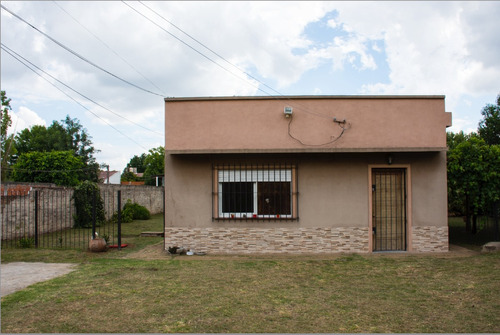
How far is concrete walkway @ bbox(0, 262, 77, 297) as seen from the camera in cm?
685

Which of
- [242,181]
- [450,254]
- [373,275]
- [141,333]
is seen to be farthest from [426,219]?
[141,333]

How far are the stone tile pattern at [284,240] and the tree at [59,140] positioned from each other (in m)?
46.4

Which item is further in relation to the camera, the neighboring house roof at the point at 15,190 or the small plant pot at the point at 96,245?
the neighboring house roof at the point at 15,190

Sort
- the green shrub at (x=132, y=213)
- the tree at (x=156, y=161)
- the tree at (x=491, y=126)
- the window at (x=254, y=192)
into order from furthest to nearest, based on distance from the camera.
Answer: the tree at (x=156, y=161) → the tree at (x=491, y=126) → the green shrub at (x=132, y=213) → the window at (x=254, y=192)

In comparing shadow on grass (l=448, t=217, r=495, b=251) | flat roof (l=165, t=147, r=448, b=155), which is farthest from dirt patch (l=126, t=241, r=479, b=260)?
flat roof (l=165, t=147, r=448, b=155)

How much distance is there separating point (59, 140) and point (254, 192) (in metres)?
53.1

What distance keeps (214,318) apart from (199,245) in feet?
17.2

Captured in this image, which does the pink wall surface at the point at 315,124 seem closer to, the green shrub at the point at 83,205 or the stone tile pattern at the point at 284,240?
the stone tile pattern at the point at 284,240

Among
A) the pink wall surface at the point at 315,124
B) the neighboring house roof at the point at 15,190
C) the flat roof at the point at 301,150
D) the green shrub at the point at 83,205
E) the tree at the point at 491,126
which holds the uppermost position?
the tree at the point at 491,126

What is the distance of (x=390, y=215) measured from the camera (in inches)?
401

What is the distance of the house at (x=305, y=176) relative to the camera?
10.0 meters

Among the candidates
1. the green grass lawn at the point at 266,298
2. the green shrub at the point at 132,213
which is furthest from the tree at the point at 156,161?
the green grass lawn at the point at 266,298

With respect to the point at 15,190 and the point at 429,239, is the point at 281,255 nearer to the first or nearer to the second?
the point at 429,239

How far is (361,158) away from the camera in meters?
10.1
